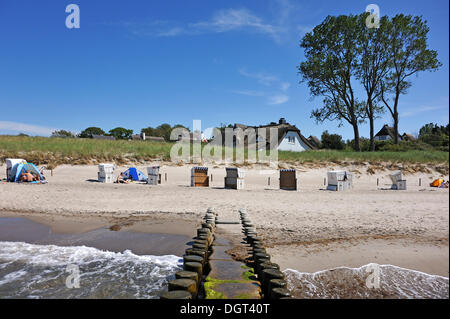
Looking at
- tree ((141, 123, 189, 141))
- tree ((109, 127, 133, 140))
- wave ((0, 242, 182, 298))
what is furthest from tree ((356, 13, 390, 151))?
tree ((109, 127, 133, 140))

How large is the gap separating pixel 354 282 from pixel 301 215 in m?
5.89

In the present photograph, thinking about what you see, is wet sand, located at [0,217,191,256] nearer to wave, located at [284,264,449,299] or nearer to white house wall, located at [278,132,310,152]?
wave, located at [284,264,449,299]

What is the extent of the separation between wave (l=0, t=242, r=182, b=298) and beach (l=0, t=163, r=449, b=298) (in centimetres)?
195

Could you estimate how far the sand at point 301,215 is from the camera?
2631mm

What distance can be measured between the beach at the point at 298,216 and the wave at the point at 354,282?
137 mm

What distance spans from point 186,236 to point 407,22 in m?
6.82

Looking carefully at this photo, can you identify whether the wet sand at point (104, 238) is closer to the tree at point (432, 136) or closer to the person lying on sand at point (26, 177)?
the tree at point (432, 136)

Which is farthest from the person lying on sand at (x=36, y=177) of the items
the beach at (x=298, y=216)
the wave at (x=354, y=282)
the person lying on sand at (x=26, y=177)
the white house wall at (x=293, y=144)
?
the white house wall at (x=293, y=144)

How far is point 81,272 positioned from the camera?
542 centimetres

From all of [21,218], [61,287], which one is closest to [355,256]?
[61,287]

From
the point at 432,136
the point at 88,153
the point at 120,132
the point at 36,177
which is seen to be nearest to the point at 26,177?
the point at 36,177

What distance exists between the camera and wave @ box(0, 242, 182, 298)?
464cm

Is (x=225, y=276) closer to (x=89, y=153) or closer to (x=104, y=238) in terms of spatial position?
(x=104, y=238)

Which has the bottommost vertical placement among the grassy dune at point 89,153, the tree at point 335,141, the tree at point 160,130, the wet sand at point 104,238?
the wet sand at point 104,238
